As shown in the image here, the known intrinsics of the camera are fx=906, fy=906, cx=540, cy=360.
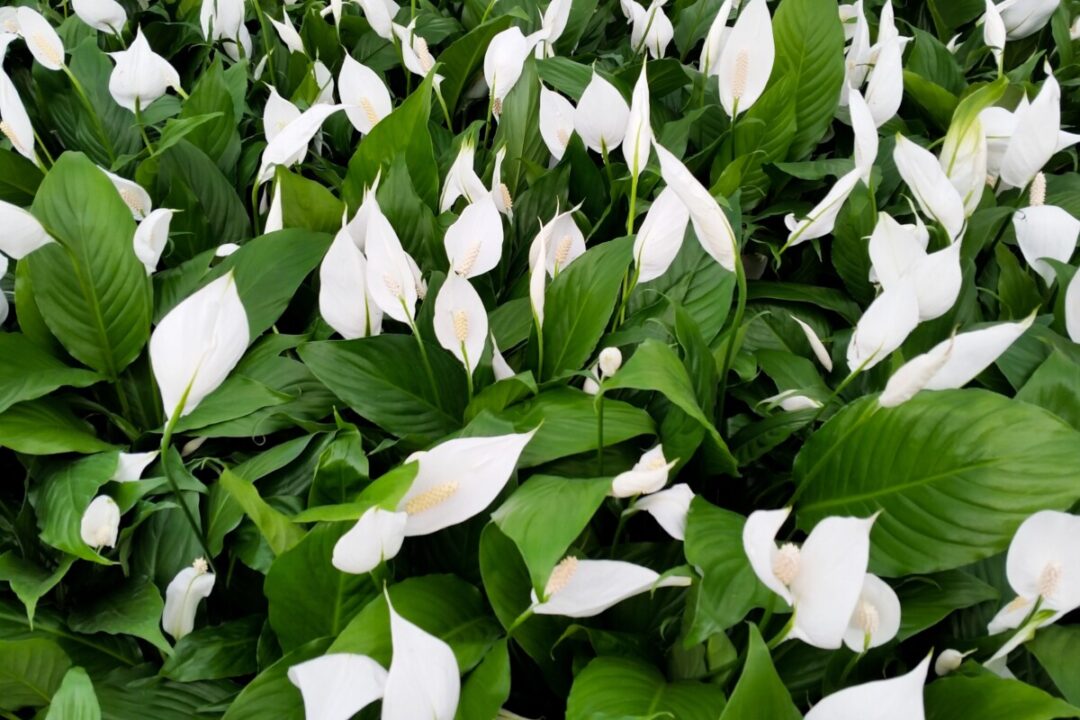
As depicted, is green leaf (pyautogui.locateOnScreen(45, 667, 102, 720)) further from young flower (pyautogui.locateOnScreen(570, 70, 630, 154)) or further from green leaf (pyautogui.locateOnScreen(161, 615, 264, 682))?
young flower (pyautogui.locateOnScreen(570, 70, 630, 154))

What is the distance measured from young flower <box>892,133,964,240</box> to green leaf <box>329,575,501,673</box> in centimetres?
55

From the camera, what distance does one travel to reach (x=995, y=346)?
2.07 feet

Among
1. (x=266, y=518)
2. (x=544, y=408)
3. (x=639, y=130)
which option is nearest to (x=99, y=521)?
(x=266, y=518)

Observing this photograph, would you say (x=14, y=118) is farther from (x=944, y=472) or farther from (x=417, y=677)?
(x=944, y=472)

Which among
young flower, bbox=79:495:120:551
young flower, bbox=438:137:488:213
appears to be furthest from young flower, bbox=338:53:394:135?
young flower, bbox=79:495:120:551

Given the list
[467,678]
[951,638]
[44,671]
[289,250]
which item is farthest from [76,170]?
[951,638]

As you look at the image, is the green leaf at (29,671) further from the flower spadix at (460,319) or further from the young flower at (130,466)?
the flower spadix at (460,319)

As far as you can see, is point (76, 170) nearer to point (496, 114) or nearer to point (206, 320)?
point (206, 320)

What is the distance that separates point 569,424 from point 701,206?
205mm

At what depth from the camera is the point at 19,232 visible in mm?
841

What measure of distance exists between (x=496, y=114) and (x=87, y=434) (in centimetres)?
63

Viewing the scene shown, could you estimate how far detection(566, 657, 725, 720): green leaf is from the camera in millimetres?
601

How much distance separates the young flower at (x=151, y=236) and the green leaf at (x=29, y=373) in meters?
0.13

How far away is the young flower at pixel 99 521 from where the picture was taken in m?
0.74
